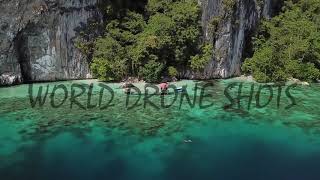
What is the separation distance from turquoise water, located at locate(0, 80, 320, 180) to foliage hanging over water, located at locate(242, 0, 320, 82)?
4.54 m

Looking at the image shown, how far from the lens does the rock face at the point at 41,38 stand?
31.7 m

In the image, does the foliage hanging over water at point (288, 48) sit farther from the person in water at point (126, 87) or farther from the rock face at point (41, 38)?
the rock face at point (41, 38)

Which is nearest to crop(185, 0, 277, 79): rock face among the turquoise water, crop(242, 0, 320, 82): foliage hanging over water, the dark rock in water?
crop(242, 0, 320, 82): foliage hanging over water

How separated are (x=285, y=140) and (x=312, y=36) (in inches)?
605

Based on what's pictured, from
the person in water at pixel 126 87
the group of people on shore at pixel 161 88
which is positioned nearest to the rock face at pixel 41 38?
the person in water at pixel 126 87

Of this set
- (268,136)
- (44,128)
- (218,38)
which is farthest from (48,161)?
(218,38)

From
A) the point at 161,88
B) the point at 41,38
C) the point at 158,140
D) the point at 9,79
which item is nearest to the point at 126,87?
the point at 161,88

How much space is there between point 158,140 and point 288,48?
17.4 m

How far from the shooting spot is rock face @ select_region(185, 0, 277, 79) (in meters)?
34.5

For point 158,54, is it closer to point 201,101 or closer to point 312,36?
point 201,101

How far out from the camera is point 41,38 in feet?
107

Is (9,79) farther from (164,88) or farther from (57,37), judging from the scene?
(164,88)

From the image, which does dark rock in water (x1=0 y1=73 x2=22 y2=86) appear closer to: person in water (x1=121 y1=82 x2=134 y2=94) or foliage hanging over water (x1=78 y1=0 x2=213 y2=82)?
foliage hanging over water (x1=78 y1=0 x2=213 y2=82)

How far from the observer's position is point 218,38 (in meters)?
34.9
